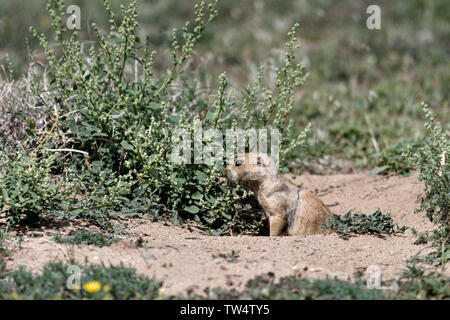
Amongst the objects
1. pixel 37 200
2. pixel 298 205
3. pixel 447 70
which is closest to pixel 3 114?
pixel 37 200

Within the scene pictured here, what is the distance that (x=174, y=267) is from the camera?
3.89 m

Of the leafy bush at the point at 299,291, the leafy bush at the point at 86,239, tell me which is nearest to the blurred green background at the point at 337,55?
the leafy bush at the point at 86,239

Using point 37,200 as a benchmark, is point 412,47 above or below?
above

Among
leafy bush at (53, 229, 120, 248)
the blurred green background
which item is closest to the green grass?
leafy bush at (53, 229, 120, 248)

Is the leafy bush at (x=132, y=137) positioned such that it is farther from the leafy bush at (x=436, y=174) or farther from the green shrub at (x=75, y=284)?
the leafy bush at (x=436, y=174)

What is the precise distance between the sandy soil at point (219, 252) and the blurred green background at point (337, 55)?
6.87 ft

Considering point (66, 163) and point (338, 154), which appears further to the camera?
point (338, 154)

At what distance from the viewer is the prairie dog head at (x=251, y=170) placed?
15.7ft

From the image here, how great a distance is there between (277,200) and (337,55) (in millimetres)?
5383

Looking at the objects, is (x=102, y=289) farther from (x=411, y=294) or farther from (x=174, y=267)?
(x=411, y=294)

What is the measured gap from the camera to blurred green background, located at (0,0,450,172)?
24.1 ft
